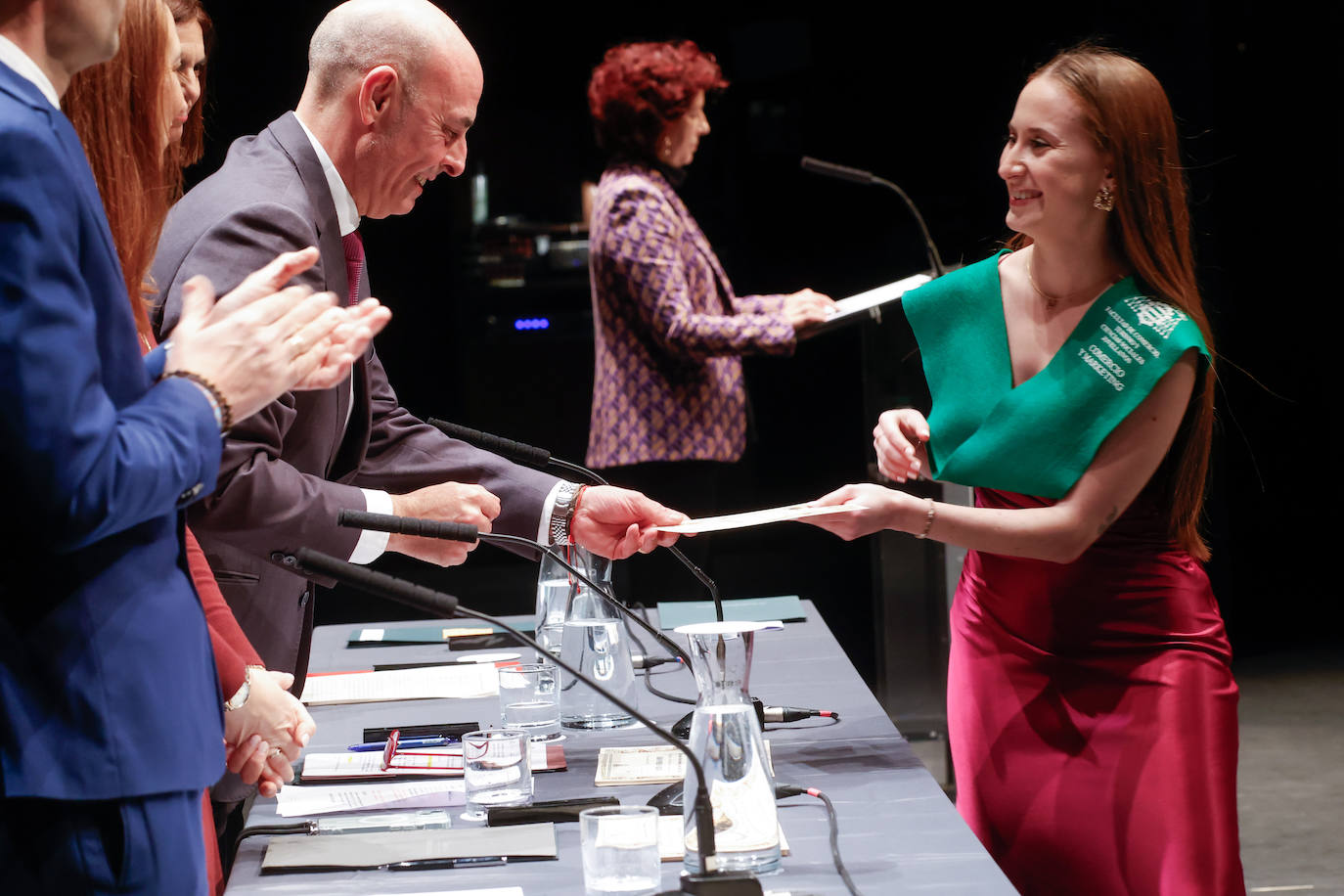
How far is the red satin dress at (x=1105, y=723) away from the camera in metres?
1.74

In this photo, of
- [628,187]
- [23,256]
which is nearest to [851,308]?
[628,187]

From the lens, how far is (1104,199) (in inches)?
75.2

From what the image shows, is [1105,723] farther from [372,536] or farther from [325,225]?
[325,225]

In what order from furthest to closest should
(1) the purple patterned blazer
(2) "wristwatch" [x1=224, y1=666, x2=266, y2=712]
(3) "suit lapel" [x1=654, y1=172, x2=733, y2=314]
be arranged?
1. (3) "suit lapel" [x1=654, y1=172, x2=733, y2=314]
2. (1) the purple patterned blazer
3. (2) "wristwatch" [x1=224, y1=666, x2=266, y2=712]

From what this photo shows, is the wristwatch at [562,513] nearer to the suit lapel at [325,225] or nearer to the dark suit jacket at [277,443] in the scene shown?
the dark suit jacket at [277,443]

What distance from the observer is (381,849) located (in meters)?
1.36

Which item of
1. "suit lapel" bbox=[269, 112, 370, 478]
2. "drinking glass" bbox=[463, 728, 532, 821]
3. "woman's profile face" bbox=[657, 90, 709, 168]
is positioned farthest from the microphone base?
"woman's profile face" bbox=[657, 90, 709, 168]

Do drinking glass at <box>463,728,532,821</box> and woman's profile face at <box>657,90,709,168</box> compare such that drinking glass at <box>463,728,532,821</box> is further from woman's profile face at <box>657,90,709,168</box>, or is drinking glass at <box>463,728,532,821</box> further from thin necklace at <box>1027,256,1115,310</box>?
woman's profile face at <box>657,90,709,168</box>

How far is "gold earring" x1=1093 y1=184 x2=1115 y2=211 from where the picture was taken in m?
1.91

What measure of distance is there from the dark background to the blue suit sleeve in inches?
163

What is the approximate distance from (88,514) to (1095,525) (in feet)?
4.56

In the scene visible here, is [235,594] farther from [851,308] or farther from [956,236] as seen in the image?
[956,236]

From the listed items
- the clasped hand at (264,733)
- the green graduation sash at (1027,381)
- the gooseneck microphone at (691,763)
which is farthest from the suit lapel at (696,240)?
the gooseneck microphone at (691,763)

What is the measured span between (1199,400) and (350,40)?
1340mm
